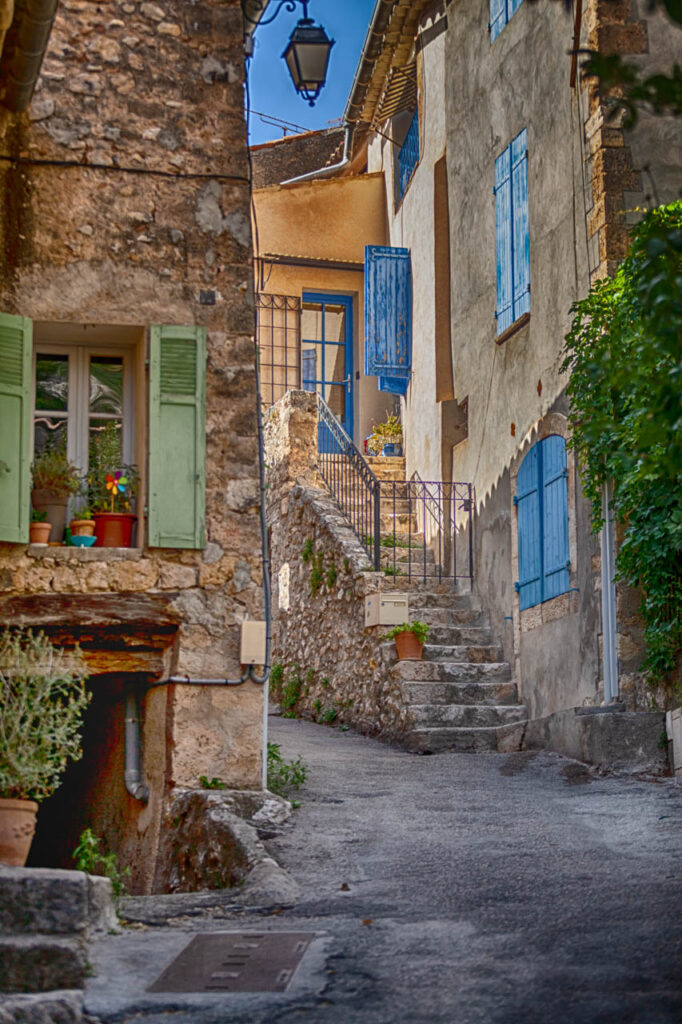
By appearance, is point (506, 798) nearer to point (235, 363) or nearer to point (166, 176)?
point (235, 363)

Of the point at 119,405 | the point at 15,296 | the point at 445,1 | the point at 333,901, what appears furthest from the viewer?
the point at 445,1

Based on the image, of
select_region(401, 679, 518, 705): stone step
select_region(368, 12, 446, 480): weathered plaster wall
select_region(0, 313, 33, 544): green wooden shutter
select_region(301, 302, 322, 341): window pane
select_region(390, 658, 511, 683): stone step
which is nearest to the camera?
select_region(0, 313, 33, 544): green wooden shutter

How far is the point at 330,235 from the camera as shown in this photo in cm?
1895

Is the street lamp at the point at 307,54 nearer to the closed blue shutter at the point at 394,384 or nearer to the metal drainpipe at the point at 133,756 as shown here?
the metal drainpipe at the point at 133,756

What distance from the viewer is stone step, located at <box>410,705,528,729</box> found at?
11031mm

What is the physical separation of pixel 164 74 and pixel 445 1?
7238mm

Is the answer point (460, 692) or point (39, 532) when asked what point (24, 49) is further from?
point (460, 692)

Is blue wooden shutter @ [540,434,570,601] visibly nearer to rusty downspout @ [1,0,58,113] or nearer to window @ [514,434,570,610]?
window @ [514,434,570,610]

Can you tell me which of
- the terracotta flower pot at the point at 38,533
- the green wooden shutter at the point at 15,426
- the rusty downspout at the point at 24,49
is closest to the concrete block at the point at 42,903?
the green wooden shutter at the point at 15,426

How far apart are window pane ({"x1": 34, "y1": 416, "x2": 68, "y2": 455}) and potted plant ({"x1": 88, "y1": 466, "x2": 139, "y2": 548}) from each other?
1.03 feet

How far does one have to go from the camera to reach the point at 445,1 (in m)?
14.7

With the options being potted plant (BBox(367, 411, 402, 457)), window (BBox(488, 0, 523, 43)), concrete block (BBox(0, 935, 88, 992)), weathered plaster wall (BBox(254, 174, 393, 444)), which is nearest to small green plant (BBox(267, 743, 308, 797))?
concrete block (BBox(0, 935, 88, 992))

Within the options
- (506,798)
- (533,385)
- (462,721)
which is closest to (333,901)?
(506,798)

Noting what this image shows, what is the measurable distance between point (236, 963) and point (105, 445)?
454 cm
